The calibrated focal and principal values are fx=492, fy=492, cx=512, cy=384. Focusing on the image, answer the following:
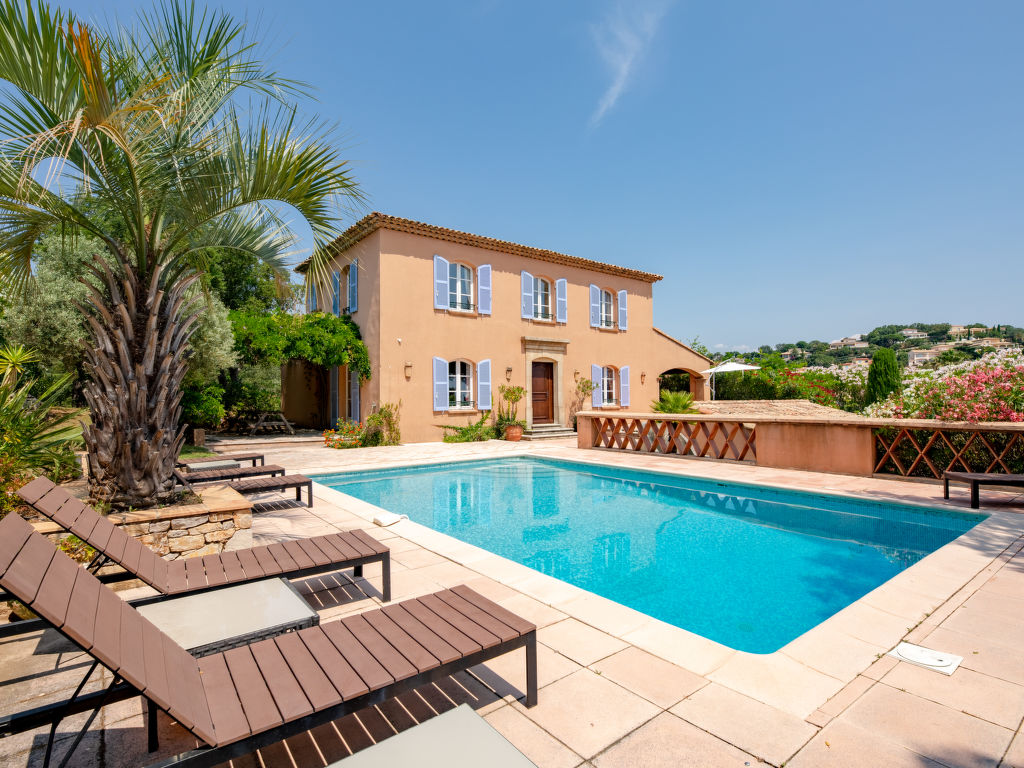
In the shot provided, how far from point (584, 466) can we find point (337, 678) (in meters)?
8.68

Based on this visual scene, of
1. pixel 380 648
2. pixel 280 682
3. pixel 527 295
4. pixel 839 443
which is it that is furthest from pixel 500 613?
pixel 527 295

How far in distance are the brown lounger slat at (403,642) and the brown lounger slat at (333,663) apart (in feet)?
0.68

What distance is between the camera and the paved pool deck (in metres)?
1.91

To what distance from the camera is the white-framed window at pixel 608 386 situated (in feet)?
59.4

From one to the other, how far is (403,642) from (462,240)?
13.8 meters

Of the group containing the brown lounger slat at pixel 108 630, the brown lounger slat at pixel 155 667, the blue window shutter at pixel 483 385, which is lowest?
the brown lounger slat at pixel 155 667

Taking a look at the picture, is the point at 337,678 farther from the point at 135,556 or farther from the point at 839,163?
the point at 839,163

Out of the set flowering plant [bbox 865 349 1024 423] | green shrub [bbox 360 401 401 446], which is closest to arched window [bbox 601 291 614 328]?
green shrub [bbox 360 401 401 446]

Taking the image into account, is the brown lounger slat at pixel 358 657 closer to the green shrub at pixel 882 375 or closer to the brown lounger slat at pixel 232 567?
the brown lounger slat at pixel 232 567

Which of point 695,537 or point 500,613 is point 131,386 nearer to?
point 500,613

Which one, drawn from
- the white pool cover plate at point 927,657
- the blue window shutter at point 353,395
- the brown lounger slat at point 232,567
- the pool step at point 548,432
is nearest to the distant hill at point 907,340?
the pool step at point 548,432

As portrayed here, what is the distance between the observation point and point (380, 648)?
204 centimetres

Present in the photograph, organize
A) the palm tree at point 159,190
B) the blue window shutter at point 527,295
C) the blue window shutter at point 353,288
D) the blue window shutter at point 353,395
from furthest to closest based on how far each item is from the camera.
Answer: the blue window shutter at point 527,295 < the blue window shutter at point 353,288 < the blue window shutter at point 353,395 < the palm tree at point 159,190

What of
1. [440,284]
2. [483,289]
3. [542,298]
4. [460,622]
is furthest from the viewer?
[542,298]
